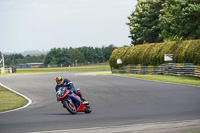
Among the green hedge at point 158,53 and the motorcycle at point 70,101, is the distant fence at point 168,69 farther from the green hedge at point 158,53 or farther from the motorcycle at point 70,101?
the motorcycle at point 70,101

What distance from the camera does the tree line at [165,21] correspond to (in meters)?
55.2

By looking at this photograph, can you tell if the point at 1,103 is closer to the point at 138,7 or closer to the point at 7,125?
the point at 7,125

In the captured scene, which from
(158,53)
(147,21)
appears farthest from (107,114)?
(147,21)

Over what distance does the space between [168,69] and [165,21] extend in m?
21.3

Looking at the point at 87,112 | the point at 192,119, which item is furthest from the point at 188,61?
the point at 192,119

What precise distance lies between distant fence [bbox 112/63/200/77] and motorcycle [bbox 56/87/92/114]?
2384 cm

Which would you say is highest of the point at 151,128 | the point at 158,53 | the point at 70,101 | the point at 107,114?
the point at 158,53

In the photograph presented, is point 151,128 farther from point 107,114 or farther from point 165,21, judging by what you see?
point 165,21

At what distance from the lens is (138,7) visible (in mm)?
75312

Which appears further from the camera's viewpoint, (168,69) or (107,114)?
(168,69)

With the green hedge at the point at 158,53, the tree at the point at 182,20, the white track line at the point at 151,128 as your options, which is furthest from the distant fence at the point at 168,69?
the white track line at the point at 151,128

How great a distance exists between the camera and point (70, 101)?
14.4m

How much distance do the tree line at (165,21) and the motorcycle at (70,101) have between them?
3912cm

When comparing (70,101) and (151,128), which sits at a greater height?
(70,101)
